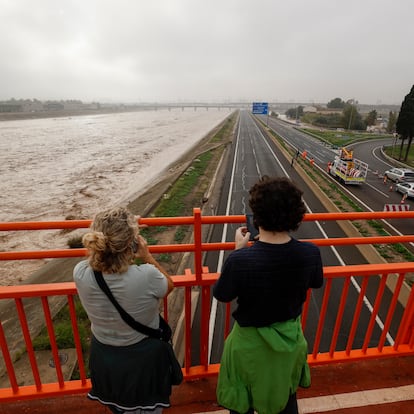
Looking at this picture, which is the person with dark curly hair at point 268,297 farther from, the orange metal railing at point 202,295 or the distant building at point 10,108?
the distant building at point 10,108

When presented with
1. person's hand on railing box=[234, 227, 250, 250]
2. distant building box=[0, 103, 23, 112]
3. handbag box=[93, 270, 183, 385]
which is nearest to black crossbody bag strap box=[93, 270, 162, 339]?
handbag box=[93, 270, 183, 385]

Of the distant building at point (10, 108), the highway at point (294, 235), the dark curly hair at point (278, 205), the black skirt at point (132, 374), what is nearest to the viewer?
the dark curly hair at point (278, 205)

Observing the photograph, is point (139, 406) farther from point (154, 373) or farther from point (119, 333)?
point (119, 333)

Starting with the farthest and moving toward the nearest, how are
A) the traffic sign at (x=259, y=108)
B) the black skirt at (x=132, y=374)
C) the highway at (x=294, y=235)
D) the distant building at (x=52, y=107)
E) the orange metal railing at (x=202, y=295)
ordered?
the distant building at (x=52, y=107), the traffic sign at (x=259, y=108), the highway at (x=294, y=235), the orange metal railing at (x=202, y=295), the black skirt at (x=132, y=374)

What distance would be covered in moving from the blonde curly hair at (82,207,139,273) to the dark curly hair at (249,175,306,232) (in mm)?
671

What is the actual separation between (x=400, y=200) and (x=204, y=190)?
14.1 meters

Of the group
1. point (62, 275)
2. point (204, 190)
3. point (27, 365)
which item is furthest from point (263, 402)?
point (204, 190)

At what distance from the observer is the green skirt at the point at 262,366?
1568 millimetres

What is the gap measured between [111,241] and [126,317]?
1.46ft

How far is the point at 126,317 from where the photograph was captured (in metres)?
1.53

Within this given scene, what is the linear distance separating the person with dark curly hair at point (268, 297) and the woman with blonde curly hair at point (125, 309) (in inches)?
15.9

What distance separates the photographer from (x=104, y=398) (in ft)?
6.05

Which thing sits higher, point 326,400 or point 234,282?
point 234,282

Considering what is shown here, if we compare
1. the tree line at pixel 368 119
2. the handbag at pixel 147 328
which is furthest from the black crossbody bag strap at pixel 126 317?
the tree line at pixel 368 119
